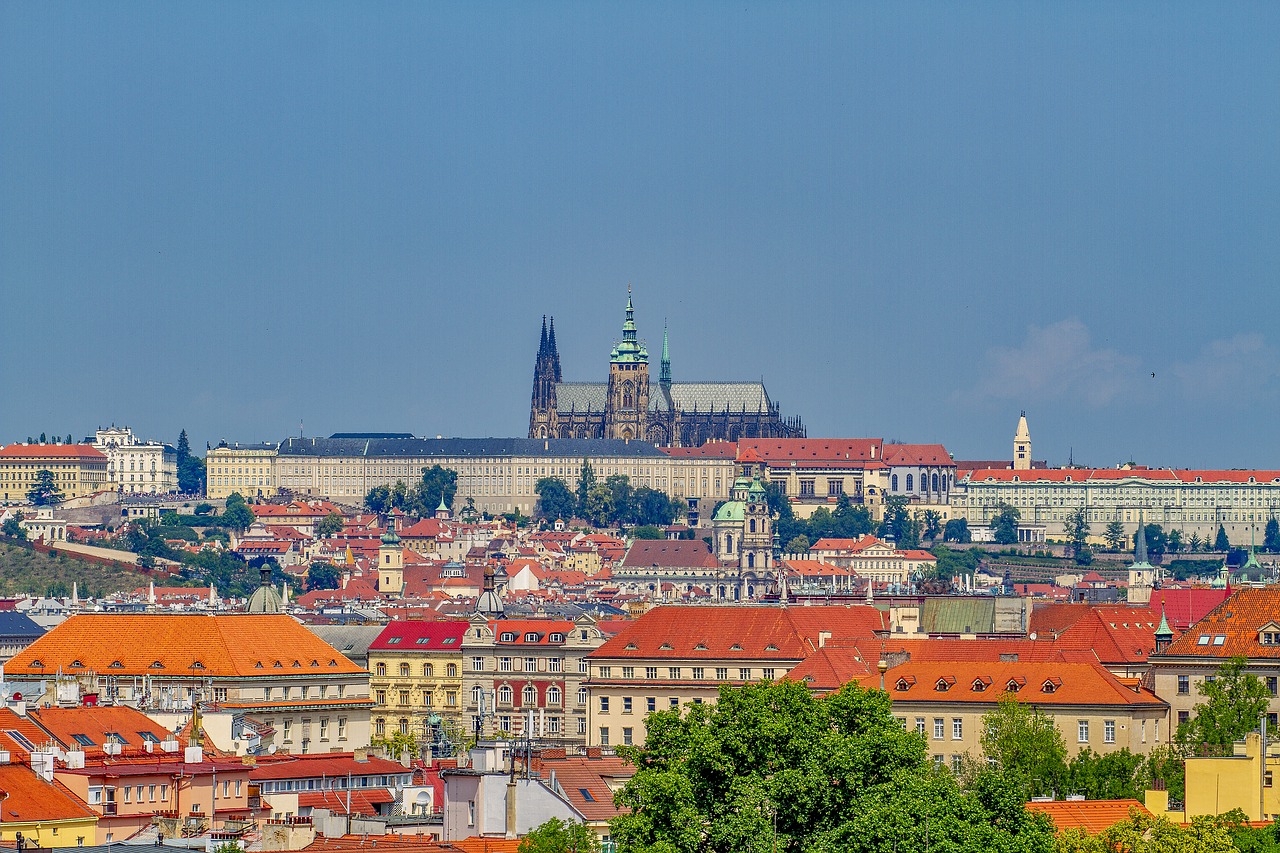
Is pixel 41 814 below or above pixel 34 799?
below

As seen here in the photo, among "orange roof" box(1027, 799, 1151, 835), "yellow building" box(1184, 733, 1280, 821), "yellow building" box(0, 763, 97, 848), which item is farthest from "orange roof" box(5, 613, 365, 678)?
"yellow building" box(1184, 733, 1280, 821)

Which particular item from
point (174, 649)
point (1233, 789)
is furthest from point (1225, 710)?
point (174, 649)

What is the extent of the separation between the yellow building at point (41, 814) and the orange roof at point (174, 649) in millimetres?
35300

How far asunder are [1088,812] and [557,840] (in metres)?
10.1

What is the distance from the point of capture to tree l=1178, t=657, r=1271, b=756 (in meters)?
74.4

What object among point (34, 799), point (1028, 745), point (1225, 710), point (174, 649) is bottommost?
point (1028, 745)

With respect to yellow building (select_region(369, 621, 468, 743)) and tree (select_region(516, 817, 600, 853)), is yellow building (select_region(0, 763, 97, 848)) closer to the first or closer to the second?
tree (select_region(516, 817, 600, 853))

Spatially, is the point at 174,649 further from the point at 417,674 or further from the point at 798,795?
the point at 798,795

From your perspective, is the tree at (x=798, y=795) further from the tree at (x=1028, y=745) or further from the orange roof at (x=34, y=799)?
the tree at (x=1028, y=745)

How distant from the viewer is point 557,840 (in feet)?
162

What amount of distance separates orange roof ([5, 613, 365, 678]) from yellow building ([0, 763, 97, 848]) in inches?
1390

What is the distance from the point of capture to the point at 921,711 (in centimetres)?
8388

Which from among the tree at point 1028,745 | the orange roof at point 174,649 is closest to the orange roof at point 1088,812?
the tree at point 1028,745

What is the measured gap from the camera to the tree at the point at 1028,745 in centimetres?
7025
